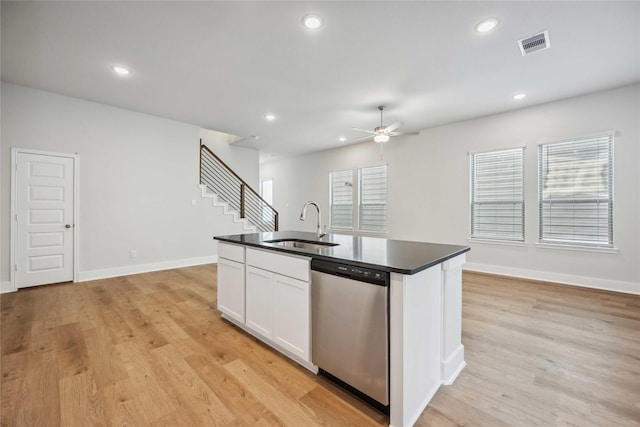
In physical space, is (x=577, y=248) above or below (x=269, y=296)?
above

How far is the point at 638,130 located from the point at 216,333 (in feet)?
19.6

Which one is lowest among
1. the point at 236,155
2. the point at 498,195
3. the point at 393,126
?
the point at 498,195

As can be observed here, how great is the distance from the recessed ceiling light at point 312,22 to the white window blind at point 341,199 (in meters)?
4.88

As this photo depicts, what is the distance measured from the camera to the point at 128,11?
91.4 inches

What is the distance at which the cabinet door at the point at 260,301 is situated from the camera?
2.23 metres

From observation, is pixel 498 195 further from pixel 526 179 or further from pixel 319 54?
pixel 319 54

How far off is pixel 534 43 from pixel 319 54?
224cm

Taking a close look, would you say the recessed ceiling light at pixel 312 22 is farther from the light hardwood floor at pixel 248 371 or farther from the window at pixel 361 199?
the window at pixel 361 199

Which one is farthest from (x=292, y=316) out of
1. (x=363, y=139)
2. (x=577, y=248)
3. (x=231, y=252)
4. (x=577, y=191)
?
(x=363, y=139)

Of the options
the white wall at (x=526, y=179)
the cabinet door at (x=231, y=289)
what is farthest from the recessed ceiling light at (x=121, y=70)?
the white wall at (x=526, y=179)

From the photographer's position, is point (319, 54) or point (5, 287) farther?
point (5, 287)

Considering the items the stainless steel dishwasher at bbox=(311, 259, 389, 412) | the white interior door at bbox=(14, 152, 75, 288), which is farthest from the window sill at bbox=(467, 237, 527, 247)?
the white interior door at bbox=(14, 152, 75, 288)

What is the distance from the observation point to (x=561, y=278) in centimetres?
416

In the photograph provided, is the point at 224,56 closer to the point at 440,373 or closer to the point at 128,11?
the point at 128,11
